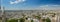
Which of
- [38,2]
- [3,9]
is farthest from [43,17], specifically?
[3,9]

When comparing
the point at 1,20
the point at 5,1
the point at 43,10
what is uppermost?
the point at 5,1

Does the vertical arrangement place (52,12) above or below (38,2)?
below

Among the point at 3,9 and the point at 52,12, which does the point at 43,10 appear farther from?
the point at 3,9

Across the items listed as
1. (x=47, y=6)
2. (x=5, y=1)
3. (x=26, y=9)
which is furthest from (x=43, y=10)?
(x=5, y=1)
